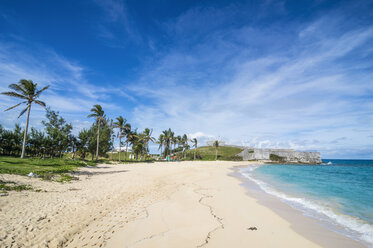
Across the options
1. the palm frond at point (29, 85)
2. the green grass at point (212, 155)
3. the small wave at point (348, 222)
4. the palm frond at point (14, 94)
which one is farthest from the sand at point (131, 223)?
the green grass at point (212, 155)

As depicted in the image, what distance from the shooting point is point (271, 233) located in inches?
238

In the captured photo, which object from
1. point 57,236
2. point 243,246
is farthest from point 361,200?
point 57,236

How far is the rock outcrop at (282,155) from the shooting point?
316ft

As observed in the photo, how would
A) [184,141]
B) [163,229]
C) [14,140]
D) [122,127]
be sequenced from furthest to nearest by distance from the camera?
[184,141] < [122,127] < [14,140] < [163,229]

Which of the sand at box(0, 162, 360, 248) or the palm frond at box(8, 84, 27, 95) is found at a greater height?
the palm frond at box(8, 84, 27, 95)

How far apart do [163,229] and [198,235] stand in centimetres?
128

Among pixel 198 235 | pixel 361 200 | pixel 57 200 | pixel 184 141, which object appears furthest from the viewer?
pixel 184 141

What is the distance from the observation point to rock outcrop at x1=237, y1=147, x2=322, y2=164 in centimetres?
9638

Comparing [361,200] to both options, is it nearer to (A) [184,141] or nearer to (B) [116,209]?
(B) [116,209]

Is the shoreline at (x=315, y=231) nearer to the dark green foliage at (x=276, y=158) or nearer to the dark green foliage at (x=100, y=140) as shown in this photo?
the dark green foliage at (x=100, y=140)

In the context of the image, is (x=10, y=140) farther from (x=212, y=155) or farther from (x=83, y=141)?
(x=212, y=155)

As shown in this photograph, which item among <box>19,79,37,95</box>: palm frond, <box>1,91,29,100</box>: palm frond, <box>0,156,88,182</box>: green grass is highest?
<box>19,79,37,95</box>: palm frond

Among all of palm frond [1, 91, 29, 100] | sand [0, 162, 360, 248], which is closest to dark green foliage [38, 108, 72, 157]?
palm frond [1, 91, 29, 100]

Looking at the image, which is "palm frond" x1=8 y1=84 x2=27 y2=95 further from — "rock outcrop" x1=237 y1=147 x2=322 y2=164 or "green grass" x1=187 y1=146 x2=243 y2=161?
"rock outcrop" x1=237 y1=147 x2=322 y2=164
